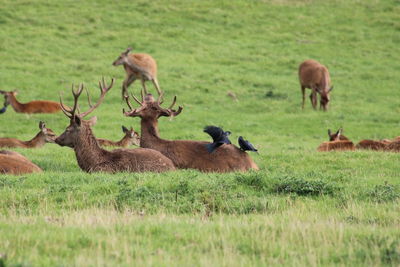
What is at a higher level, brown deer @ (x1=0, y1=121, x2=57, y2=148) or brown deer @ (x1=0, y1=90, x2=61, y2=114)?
brown deer @ (x1=0, y1=121, x2=57, y2=148)

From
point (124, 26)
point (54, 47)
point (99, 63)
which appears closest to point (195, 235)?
point (99, 63)

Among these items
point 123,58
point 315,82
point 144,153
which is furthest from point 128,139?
point 315,82

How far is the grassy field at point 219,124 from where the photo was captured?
6.19 metres

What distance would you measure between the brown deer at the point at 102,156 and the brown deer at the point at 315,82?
46.3ft

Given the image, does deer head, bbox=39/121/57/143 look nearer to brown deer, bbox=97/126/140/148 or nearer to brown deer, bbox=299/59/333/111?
brown deer, bbox=97/126/140/148

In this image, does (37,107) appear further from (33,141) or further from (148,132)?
(148,132)

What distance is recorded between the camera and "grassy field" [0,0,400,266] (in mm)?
6191

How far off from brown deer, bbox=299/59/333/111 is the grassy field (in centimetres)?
50

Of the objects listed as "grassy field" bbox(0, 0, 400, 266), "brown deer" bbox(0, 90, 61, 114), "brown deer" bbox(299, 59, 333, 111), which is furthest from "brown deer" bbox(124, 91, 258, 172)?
"brown deer" bbox(299, 59, 333, 111)

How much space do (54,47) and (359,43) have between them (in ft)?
46.2

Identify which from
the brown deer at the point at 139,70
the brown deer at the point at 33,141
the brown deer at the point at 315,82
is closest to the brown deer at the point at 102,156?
the brown deer at the point at 33,141

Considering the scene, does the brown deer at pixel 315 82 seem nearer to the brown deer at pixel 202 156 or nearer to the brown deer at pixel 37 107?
the brown deer at pixel 37 107

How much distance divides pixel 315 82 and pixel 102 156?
15.4 meters

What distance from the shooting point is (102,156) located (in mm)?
11211
